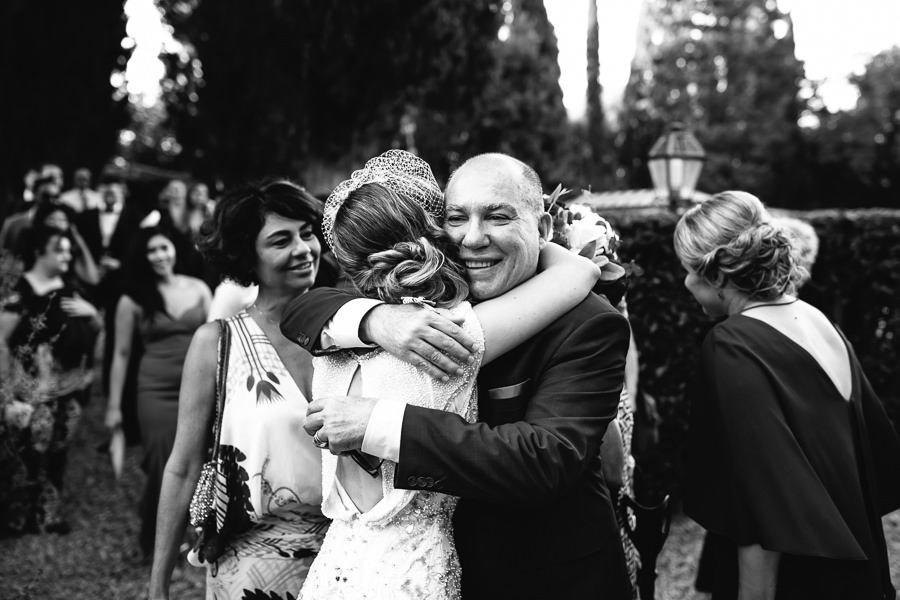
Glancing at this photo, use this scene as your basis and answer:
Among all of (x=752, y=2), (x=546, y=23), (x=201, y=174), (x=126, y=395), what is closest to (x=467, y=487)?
(x=126, y=395)

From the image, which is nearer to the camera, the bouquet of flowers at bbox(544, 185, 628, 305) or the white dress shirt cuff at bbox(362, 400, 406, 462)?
the white dress shirt cuff at bbox(362, 400, 406, 462)

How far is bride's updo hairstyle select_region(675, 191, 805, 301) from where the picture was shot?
102 inches

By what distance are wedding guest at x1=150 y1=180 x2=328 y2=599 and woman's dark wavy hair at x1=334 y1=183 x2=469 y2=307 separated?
779mm

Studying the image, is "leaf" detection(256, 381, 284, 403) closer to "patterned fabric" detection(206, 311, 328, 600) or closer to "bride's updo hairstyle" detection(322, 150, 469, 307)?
"patterned fabric" detection(206, 311, 328, 600)

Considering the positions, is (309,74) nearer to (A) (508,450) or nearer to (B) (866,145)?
(A) (508,450)

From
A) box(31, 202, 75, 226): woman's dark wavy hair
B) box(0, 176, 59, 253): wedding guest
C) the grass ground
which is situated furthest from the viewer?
box(0, 176, 59, 253): wedding guest

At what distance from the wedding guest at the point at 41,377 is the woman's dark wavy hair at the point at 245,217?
2.33 metres

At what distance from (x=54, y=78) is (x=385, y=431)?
15263mm

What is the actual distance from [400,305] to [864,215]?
519 centimetres

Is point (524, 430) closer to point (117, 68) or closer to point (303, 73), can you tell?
point (303, 73)

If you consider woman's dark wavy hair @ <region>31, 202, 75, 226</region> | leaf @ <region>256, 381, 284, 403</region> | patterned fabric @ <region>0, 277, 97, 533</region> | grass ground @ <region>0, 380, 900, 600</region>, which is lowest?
grass ground @ <region>0, 380, 900, 600</region>

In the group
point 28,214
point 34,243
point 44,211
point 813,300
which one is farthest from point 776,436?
point 28,214

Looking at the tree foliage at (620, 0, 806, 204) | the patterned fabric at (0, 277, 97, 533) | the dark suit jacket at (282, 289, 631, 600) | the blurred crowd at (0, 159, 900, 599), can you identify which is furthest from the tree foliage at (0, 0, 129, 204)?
the tree foliage at (620, 0, 806, 204)

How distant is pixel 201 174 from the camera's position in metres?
13.0
